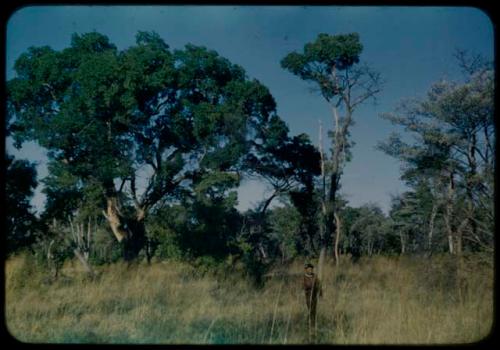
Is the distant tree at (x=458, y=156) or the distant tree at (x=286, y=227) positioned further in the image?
the distant tree at (x=286, y=227)

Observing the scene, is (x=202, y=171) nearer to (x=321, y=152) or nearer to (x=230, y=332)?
(x=321, y=152)

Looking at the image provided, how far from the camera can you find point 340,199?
12969 millimetres

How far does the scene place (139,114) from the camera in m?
11.7

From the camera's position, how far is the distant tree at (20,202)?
6402 mm

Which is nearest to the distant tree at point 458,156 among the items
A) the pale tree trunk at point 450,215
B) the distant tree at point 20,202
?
the pale tree trunk at point 450,215

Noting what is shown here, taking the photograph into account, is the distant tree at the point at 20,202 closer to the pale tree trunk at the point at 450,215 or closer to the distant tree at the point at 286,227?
the pale tree trunk at the point at 450,215

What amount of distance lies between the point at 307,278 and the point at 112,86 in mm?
8698

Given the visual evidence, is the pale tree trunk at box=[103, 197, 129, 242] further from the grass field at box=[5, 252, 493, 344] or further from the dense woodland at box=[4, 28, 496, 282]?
the grass field at box=[5, 252, 493, 344]

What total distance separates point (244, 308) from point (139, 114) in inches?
300

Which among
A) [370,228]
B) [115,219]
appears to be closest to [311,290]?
[115,219]

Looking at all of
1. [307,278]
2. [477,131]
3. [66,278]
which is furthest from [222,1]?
[477,131]

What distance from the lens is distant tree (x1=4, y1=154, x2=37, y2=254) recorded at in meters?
6.40

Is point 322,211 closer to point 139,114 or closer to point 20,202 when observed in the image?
point 139,114

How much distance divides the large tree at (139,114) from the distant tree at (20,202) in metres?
3.80
